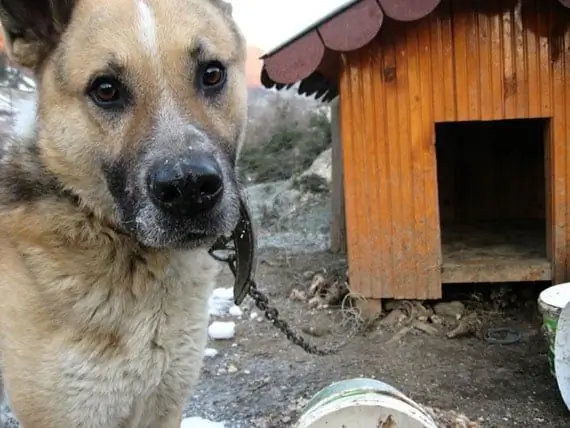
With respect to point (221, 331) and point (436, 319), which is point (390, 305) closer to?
point (436, 319)

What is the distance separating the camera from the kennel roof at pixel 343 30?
406cm

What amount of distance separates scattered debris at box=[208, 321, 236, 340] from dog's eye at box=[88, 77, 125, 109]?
2.90m

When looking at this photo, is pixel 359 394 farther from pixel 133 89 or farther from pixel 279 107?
pixel 279 107

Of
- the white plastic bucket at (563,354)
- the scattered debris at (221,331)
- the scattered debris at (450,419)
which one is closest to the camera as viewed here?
the scattered debris at (450,419)

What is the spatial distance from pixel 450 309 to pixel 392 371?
100cm

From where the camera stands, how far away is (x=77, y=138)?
1912 millimetres

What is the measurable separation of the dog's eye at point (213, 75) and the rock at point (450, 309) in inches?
123

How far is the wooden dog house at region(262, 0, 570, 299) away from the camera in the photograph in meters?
4.36

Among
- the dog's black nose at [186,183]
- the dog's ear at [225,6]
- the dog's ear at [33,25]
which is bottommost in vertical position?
the dog's black nose at [186,183]

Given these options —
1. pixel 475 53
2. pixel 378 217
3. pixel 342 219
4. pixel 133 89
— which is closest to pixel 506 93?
pixel 475 53

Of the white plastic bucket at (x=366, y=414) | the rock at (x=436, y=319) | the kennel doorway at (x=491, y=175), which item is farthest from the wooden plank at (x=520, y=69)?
the white plastic bucket at (x=366, y=414)

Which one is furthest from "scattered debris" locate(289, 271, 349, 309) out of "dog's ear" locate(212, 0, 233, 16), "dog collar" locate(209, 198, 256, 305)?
"dog's ear" locate(212, 0, 233, 16)

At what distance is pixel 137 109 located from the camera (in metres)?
1.85

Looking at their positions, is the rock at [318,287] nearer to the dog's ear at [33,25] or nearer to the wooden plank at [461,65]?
the wooden plank at [461,65]
